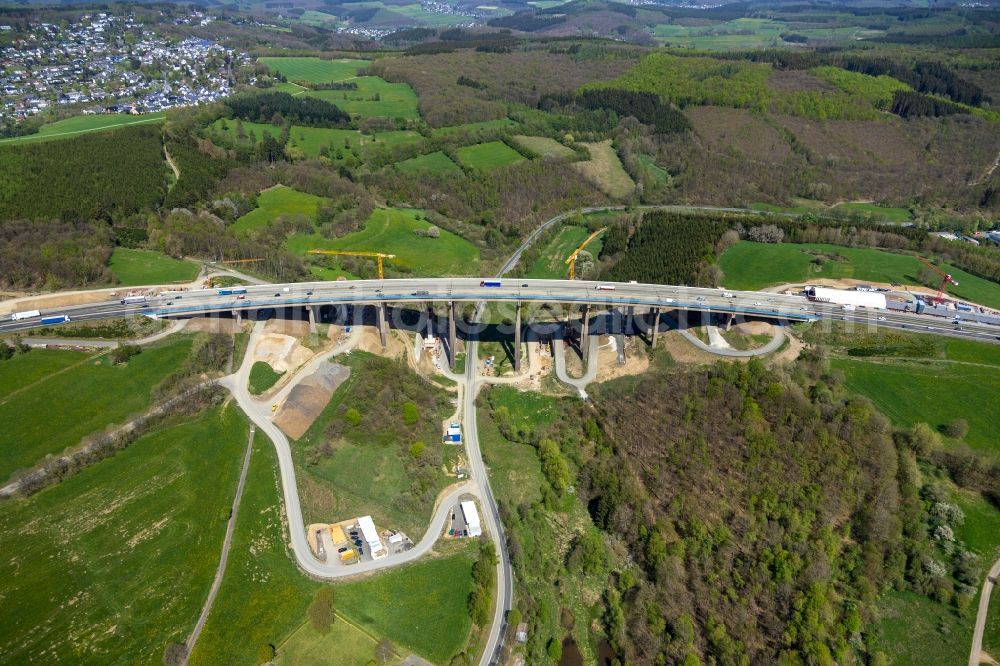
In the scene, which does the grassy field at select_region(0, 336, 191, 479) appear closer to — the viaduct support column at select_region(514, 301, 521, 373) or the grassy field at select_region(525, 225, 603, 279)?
the viaduct support column at select_region(514, 301, 521, 373)

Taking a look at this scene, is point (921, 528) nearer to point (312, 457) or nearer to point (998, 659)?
point (998, 659)

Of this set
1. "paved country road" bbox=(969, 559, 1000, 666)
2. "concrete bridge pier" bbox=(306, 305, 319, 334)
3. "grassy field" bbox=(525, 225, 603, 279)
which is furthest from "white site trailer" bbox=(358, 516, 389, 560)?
"grassy field" bbox=(525, 225, 603, 279)

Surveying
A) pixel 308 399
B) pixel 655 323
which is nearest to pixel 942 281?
pixel 655 323

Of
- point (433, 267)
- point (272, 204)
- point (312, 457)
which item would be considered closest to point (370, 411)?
point (312, 457)

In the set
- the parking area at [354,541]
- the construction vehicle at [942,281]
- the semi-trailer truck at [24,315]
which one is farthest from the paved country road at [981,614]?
the semi-trailer truck at [24,315]

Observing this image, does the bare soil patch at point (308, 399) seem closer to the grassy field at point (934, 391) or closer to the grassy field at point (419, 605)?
the grassy field at point (419, 605)
